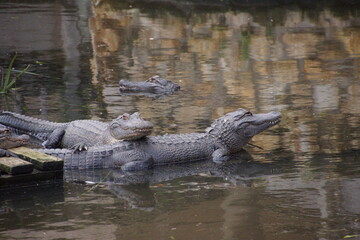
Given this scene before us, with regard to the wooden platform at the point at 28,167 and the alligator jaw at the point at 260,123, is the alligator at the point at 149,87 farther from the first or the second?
the wooden platform at the point at 28,167

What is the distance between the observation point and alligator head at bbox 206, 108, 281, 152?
849 centimetres

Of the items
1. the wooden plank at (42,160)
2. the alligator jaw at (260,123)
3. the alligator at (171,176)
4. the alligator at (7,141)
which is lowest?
the alligator at (171,176)

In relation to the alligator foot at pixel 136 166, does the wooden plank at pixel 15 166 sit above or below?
above

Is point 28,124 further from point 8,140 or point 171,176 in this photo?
point 171,176

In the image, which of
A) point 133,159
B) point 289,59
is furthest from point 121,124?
point 289,59

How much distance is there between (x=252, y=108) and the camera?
10320mm

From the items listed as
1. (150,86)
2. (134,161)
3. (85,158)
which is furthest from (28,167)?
(150,86)

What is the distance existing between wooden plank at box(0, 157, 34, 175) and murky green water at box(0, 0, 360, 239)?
178mm

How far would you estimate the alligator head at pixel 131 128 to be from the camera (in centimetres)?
799

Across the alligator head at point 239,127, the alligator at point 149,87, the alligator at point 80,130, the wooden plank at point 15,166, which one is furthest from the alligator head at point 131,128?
the alligator at point 149,87

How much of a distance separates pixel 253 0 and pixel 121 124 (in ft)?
53.7

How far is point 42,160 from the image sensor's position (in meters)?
Answer: 7.18

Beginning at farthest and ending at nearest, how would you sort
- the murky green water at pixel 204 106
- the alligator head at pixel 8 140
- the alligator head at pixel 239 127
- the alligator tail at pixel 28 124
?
the alligator tail at pixel 28 124 → the alligator head at pixel 239 127 → the alligator head at pixel 8 140 → the murky green water at pixel 204 106

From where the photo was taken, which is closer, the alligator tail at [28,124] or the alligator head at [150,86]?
the alligator tail at [28,124]
